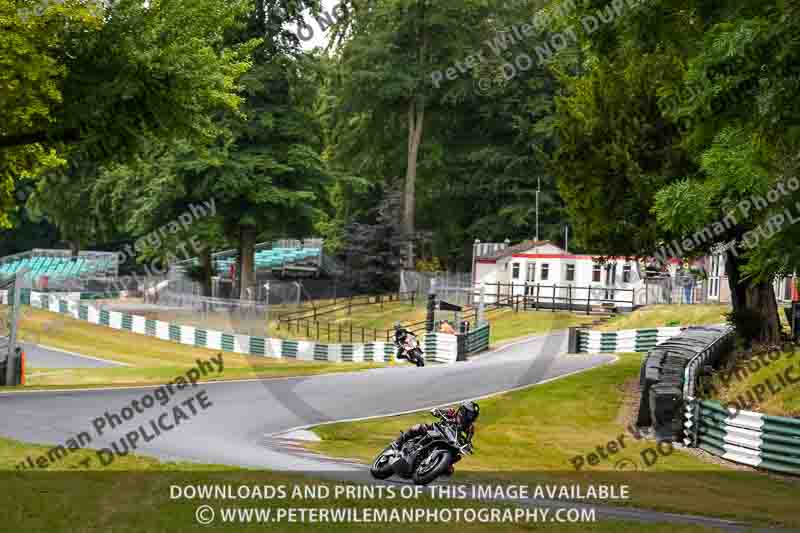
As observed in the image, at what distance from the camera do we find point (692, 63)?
555 inches

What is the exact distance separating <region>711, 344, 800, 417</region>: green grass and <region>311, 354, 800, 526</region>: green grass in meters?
1.96

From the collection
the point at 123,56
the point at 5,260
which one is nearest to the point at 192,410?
the point at 123,56

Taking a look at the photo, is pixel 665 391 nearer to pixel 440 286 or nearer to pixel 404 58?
pixel 440 286

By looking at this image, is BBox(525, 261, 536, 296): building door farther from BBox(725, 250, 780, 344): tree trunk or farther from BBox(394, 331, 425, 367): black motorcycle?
BBox(725, 250, 780, 344): tree trunk

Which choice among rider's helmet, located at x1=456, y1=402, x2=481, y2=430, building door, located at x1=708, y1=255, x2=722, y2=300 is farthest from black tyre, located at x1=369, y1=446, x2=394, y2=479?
building door, located at x1=708, y1=255, x2=722, y2=300

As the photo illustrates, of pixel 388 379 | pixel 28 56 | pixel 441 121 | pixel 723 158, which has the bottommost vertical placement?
pixel 388 379

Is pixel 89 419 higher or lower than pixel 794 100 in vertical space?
lower

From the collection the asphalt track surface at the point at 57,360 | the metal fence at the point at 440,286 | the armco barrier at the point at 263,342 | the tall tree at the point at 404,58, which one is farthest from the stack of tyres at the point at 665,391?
the tall tree at the point at 404,58

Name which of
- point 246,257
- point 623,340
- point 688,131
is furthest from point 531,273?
point 688,131

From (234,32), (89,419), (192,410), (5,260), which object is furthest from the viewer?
(5,260)

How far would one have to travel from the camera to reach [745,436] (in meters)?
16.4

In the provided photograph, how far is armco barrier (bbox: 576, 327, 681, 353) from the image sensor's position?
34281 mm

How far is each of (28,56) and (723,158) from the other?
10.8 metres

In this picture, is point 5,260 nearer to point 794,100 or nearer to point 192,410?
point 192,410
